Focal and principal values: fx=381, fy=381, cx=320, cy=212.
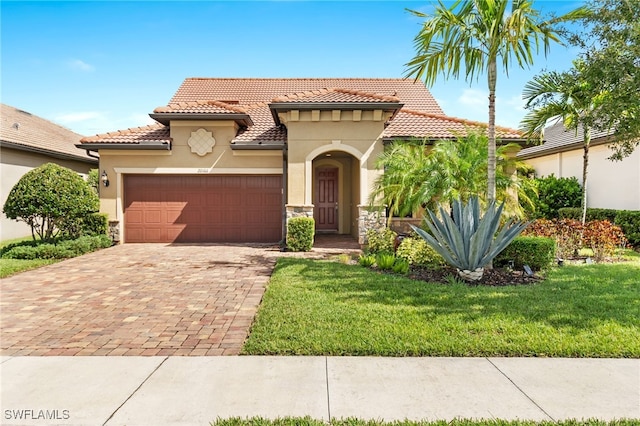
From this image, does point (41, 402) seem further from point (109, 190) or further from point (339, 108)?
point (109, 190)

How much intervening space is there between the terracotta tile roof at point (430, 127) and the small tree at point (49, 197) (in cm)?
999

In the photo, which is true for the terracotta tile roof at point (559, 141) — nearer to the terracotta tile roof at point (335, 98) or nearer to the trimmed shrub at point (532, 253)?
the trimmed shrub at point (532, 253)

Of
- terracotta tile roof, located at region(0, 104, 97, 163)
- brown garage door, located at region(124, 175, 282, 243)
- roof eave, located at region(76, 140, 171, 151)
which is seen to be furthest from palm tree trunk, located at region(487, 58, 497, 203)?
terracotta tile roof, located at region(0, 104, 97, 163)

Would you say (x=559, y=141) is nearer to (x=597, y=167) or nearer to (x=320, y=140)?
(x=597, y=167)

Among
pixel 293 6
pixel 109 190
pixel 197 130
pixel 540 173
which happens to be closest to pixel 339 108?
pixel 293 6

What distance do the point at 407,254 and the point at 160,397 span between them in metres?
6.63

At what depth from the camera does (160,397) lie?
347 centimetres

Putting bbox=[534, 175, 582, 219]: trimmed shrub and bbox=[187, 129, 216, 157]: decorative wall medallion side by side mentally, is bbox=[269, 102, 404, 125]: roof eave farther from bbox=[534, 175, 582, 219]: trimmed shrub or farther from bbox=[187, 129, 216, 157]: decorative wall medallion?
bbox=[534, 175, 582, 219]: trimmed shrub

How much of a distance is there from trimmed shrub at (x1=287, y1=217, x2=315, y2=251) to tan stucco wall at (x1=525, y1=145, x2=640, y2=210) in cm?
1120

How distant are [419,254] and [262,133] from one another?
26.7 feet

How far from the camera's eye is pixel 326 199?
17219 mm

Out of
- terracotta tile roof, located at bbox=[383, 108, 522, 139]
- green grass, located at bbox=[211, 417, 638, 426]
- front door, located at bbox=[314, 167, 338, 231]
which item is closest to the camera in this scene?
green grass, located at bbox=[211, 417, 638, 426]

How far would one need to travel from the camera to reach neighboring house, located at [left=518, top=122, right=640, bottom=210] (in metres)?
13.2

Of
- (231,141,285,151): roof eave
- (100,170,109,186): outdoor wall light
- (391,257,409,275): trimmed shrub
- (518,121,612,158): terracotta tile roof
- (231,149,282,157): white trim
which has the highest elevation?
(518,121,612,158): terracotta tile roof
